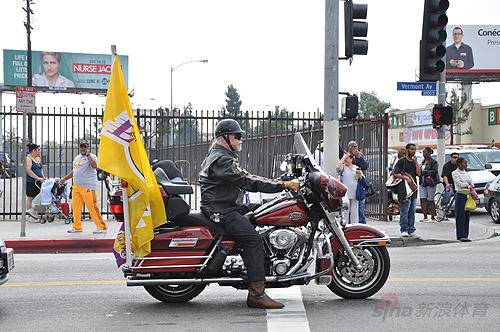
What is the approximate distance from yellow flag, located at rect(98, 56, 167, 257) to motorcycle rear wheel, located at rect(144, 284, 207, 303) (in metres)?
0.60

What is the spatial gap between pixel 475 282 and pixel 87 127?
10.6 metres

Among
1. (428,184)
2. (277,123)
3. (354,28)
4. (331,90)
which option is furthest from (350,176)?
(277,123)

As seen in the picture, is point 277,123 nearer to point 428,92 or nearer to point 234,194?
point 428,92

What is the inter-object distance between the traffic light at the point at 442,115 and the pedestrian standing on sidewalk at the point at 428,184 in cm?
100

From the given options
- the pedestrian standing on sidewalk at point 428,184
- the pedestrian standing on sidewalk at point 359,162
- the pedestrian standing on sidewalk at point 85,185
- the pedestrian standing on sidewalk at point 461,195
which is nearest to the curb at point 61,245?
the pedestrian standing on sidewalk at point 85,185

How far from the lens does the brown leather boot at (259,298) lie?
7352 mm

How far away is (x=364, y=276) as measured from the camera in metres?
7.89

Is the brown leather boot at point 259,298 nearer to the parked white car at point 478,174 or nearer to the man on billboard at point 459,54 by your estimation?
the parked white car at point 478,174

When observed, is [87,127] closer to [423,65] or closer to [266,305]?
[423,65]

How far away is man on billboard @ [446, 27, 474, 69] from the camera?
6581 centimetres

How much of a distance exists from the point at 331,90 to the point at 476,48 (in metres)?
56.7

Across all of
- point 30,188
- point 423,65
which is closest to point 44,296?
point 30,188

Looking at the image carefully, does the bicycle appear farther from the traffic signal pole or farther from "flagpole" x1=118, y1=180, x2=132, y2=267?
"flagpole" x1=118, y1=180, x2=132, y2=267

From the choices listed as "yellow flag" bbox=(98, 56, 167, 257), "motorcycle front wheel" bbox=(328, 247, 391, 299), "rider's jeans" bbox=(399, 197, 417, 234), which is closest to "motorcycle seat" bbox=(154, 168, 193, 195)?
"yellow flag" bbox=(98, 56, 167, 257)
